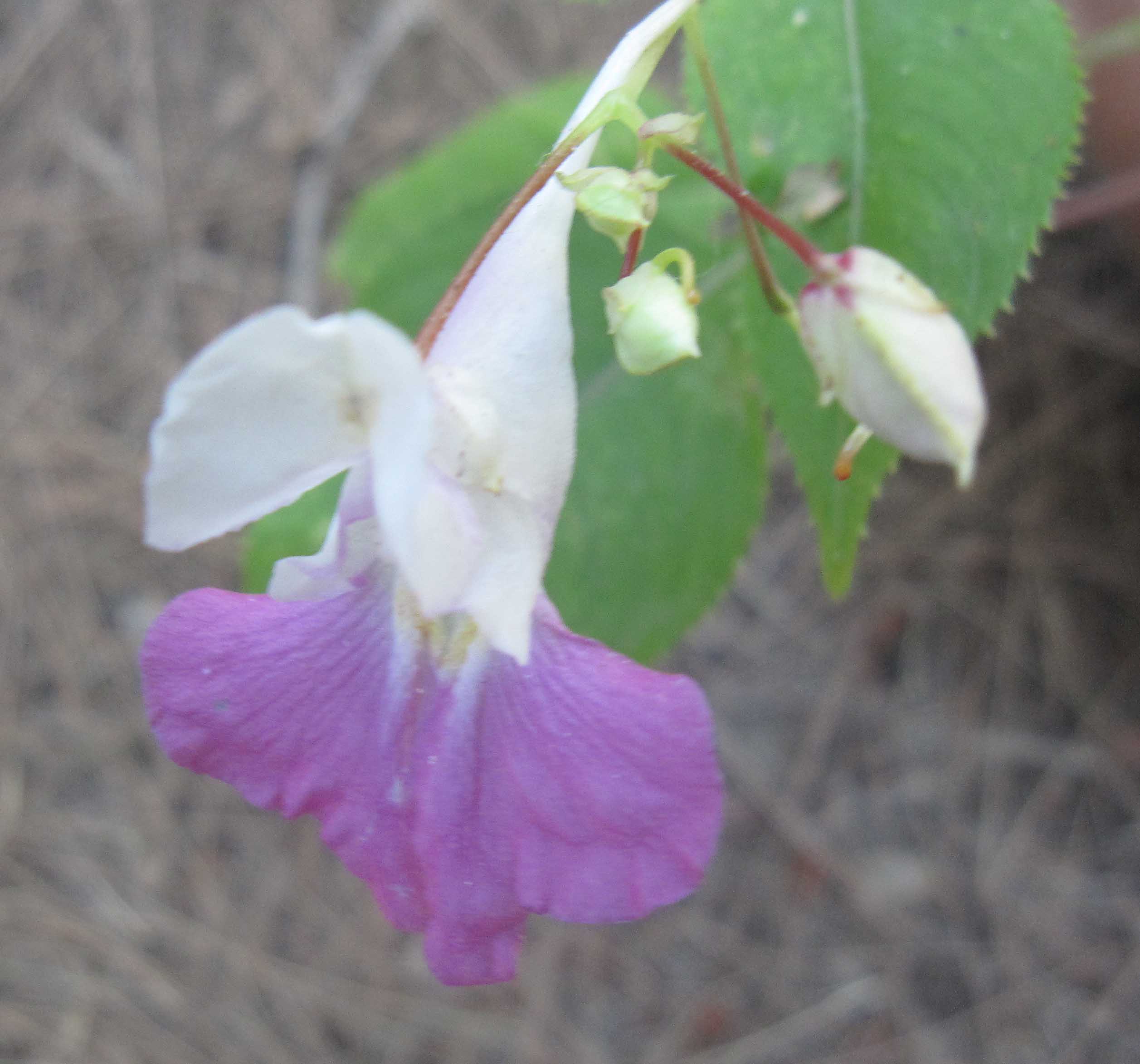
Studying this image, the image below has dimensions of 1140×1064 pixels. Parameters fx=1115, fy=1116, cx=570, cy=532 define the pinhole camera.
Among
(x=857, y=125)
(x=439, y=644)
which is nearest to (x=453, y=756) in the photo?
(x=439, y=644)

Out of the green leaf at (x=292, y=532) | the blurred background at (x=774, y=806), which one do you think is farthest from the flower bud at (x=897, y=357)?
the blurred background at (x=774, y=806)

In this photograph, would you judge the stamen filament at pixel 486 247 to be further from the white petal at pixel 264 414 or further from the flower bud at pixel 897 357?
the flower bud at pixel 897 357

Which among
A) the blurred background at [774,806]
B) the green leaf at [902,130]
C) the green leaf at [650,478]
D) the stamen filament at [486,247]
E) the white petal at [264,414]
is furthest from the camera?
the blurred background at [774,806]

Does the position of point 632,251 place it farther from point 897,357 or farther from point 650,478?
point 650,478

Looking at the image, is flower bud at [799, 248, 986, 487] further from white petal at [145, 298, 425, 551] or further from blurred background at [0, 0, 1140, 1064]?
blurred background at [0, 0, 1140, 1064]

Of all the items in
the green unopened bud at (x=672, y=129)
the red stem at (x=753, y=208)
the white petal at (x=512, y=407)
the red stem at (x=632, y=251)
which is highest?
the green unopened bud at (x=672, y=129)

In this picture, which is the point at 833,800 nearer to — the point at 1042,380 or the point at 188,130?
the point at 1042,380

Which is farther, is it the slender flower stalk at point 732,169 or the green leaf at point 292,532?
the green leaf at point 292,532
